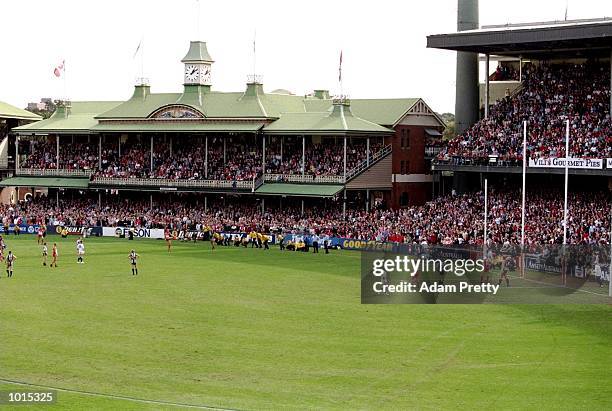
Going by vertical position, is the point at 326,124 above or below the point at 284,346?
above

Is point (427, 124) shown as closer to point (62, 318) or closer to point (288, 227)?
point (288, 227)

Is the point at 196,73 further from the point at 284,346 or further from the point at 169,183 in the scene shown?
the point at 284,346

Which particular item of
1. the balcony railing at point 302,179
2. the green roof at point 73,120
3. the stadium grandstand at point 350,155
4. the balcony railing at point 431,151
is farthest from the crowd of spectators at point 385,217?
the balcony railing at point 431,151

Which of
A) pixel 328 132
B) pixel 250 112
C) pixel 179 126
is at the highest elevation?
pixel 250 112

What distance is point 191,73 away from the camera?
92.4 m

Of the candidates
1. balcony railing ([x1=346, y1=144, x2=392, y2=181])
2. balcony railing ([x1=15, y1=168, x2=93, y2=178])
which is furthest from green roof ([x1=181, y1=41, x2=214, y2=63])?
balcony railing ([x1=346, y1=144, x2=392, y2=181])

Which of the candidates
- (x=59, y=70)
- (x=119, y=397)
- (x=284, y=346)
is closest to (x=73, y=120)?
(x=59, y=70)

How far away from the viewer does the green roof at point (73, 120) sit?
9450 centimetres

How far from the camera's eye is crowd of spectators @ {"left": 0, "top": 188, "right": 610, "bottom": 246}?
62.4m

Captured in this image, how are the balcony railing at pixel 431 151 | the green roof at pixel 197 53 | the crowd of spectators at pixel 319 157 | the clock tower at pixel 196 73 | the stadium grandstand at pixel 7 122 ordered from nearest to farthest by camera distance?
the crowd of spectators at pixel 319 157, the balcony railing at pixel 431 151, the clock tower at pixel 196 73, the green roof at pixel 197 53, the stadium grandstand at pixel 7 122

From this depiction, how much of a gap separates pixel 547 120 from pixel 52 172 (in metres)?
42.4

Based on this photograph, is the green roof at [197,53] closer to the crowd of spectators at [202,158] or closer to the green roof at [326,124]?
the crowd of spectators at [202,158]

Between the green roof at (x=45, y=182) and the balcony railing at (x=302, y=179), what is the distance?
16.6 m

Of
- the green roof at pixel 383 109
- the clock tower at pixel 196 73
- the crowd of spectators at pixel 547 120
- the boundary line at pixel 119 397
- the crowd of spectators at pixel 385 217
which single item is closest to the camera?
the boundary line at pixel 119 397
